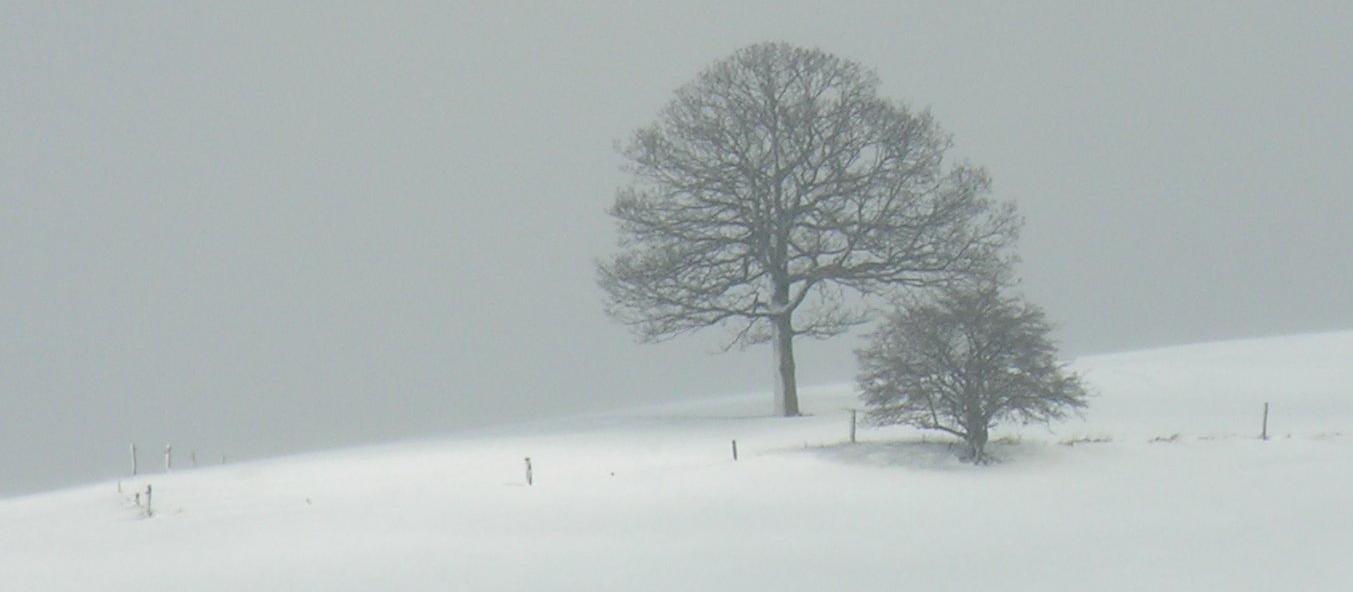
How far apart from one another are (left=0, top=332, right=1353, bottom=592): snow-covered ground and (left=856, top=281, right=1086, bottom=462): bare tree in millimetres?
880

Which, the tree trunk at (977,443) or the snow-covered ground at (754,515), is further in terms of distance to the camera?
the tree trunk at (977,443)

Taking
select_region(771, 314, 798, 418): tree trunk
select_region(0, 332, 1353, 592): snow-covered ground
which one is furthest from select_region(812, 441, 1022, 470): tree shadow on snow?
select_region(771, 314, 798, 418): tree trunk

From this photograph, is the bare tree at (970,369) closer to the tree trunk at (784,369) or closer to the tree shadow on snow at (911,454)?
the tree shadow on snow at (911,454)

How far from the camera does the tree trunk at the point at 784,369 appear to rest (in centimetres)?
3481

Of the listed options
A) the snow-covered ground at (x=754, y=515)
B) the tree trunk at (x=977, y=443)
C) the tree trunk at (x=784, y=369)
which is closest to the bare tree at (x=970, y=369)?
the tree trunk at (x=977, y=443)

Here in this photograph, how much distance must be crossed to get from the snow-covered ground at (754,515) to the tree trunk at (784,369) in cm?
161

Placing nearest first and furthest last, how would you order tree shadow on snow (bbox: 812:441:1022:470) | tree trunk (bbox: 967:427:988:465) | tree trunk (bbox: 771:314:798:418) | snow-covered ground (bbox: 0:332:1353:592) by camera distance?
snow-covered ground (bbox: 0:332:1353:592)
tree shadow on snow (bbox: 812:441:1022:470)
tree trunk (bbox: 967:427:988:465)
tree trunk (bbox: 771:314:798:418)

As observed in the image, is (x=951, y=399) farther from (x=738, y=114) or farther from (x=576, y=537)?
(x=738, y=114)

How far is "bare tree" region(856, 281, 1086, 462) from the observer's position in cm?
2562

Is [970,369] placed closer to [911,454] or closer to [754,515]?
[911,454]

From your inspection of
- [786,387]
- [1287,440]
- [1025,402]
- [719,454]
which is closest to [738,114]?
[786,387]

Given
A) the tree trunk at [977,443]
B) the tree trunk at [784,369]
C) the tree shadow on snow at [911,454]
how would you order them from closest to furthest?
the tree shadow on snow at [911,454], the tree trunk at [977,443], the tree trunk at [784,369]

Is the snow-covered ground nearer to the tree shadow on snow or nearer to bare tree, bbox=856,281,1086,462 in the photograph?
the tree shadow on snow

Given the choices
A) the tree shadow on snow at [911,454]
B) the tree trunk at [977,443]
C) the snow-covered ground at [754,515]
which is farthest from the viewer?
the tree trunk at [977,443]
